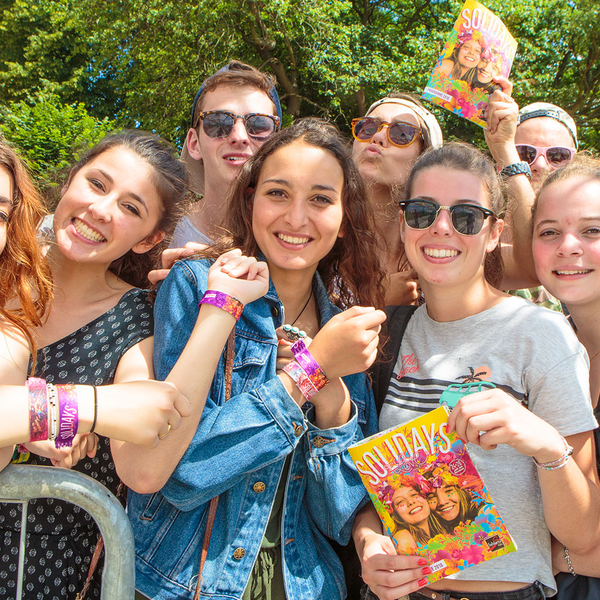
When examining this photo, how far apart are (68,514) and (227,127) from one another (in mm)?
2275

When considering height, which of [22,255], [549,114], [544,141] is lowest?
[22,255]

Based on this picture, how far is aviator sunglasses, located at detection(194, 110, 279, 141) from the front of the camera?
3.25 metres

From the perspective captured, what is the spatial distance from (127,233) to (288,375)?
1.05m

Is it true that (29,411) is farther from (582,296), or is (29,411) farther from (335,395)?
(582,296)

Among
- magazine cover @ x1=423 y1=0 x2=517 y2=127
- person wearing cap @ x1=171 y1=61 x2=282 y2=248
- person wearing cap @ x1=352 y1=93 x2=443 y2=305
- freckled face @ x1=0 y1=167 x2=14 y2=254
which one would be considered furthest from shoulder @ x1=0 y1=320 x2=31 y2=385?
magazine cover @ x1=423 y1=0 x2=517 y2=127

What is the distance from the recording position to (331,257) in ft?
8.32

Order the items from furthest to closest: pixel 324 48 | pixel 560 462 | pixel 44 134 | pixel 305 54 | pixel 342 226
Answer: pixel 305 54
pixel 324 48
pixel 44 134
pixel 342 226
pixel 560 462

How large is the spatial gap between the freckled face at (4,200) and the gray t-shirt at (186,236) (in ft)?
3.42

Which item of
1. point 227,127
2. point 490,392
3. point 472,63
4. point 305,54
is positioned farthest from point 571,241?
point 305,54

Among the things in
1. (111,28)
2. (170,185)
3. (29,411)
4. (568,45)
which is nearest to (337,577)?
(29,411)

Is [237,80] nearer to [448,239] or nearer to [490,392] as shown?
[448,239]

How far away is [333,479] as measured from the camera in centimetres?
186

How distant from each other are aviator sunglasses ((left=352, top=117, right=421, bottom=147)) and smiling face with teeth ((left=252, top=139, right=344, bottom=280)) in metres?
1.34

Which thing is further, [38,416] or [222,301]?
[222,301]
